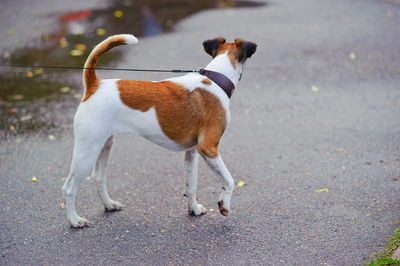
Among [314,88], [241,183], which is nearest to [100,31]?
[314,88]

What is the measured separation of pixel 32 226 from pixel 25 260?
1.68ft

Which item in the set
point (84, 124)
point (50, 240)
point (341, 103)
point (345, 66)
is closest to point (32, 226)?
point (50, 240)

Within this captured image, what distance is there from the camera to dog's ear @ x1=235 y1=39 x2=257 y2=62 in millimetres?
3971

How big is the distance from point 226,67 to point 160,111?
70 centimetres

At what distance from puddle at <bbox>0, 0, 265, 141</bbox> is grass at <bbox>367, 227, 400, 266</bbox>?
4.33 meters

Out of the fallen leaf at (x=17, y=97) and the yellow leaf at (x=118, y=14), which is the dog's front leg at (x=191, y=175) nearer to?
the fallen leaf at (x=17, y=97)

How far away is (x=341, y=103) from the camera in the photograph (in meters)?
6.55

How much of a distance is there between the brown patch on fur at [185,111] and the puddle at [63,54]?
2748mm

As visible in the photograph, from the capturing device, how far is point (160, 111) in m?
3.86

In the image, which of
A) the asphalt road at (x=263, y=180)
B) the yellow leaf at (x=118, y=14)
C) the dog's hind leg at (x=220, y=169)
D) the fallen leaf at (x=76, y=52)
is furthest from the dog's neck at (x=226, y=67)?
the yellow leaf at (x=118, y=14)

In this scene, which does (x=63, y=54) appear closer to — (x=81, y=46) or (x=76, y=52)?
(x=76, y=52)

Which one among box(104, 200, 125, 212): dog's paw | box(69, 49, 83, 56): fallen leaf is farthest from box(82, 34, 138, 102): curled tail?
box(69, 49, 83, 56): fallen leaf

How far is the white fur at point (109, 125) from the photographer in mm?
3725

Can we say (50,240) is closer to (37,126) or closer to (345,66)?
(37,126)
